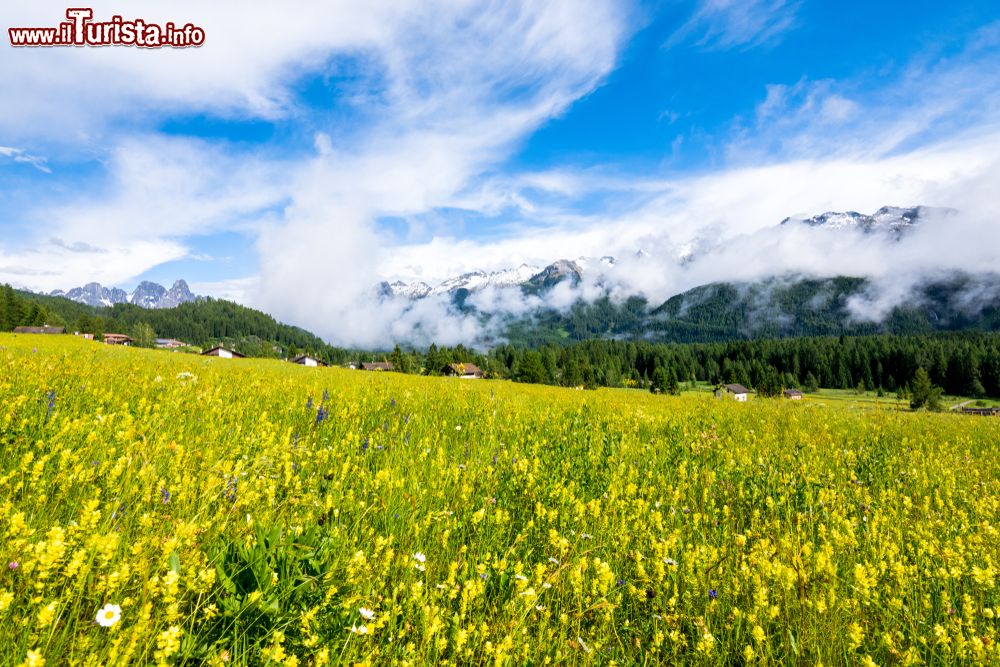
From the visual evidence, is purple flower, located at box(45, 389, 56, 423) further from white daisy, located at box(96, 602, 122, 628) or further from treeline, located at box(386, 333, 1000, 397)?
treeline, located at box(386, 333, 1000, 397)

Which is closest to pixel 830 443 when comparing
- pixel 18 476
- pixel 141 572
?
pixel 141 572

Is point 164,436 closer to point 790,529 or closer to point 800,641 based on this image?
point 800,641

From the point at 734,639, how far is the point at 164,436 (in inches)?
171

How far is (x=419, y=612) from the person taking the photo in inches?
97.0

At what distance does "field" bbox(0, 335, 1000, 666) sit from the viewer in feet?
6.44

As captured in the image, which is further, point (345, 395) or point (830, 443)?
point (345, 395)

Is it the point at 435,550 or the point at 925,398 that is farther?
the point at 925,398

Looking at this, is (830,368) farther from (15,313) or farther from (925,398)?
(15,313)

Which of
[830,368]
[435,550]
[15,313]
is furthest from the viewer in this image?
[830,368]

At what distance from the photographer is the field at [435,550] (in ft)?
A: 6.44

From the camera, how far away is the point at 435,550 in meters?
3.24

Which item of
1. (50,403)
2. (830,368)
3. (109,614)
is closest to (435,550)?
(109,614)

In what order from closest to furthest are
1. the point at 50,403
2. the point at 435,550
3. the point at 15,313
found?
the point at 435,550 < the point at 50,403 < the point at 15,313

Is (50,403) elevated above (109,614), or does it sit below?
above
